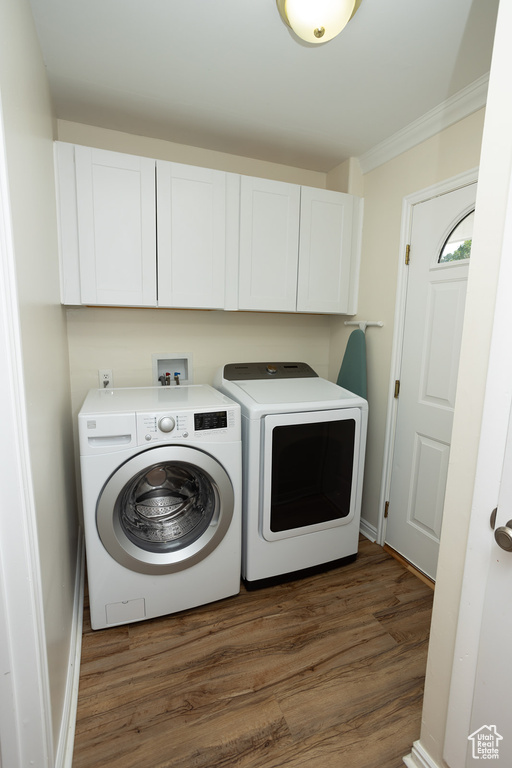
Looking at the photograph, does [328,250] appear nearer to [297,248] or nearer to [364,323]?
[297,248]

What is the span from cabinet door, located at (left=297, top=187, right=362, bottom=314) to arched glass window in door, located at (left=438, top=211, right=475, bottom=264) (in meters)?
0.60

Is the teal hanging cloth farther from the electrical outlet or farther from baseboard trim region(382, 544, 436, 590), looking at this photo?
the electrical outlet

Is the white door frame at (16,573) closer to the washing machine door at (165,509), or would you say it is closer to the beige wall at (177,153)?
the washing machine door at (165,509)

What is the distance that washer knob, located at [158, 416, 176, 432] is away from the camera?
1519 millimetres

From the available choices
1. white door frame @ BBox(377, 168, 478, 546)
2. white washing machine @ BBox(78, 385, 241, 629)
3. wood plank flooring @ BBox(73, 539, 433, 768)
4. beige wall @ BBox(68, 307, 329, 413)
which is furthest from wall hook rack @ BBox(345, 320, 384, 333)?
wood plank flooring @ BBox(73, 539, 433, 768)

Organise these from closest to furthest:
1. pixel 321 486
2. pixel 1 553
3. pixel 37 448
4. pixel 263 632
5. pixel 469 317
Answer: pixel 1 553, pixel 469 317, pixel 37 448, pixel 263 632, pixel 321 486

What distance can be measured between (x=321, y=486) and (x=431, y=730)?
3.22 ft

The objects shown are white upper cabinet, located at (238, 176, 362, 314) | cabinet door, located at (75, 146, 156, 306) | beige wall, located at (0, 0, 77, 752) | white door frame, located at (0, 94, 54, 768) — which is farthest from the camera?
white upper cabinet, located at (238, 176, 362, 314)

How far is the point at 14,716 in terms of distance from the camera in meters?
0.87

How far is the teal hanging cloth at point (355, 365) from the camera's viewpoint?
2219 millimetres

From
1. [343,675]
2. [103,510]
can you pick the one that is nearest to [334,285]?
[103,510]

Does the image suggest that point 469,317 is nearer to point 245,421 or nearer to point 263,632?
point 245,421

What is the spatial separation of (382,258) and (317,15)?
4.12ft

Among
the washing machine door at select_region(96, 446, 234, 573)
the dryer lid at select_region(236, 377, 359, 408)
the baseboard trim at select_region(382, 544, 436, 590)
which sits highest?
the dryer lid at select_region(236, 377, 359, 408)
